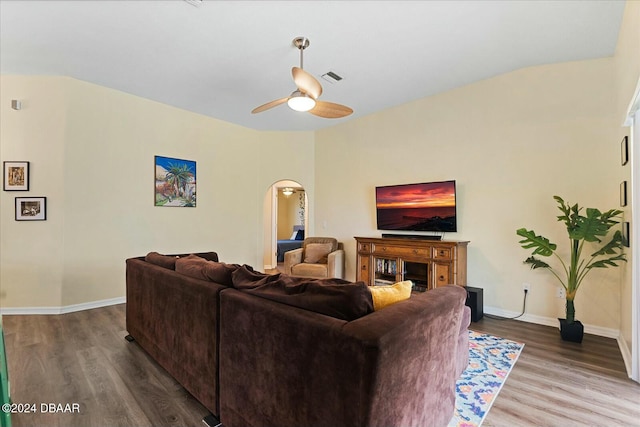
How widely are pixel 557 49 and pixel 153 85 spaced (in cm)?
491

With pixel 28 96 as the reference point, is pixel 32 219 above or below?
below

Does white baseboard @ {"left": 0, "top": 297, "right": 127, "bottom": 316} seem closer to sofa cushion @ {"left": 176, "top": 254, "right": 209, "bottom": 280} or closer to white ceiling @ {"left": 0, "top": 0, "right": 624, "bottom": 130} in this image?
sofa cushion @ {"left": 176, "top": 254, "right": 209, "bottom": 280}

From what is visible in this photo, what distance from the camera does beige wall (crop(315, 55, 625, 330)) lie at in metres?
3.19

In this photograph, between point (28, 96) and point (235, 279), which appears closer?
point (235, 279)

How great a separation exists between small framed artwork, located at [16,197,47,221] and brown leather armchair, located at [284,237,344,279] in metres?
3.37

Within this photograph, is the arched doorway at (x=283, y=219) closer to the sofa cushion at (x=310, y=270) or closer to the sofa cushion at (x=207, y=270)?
the sofa cushion at (x=310, y=270)

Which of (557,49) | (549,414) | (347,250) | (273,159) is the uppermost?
(557,49)

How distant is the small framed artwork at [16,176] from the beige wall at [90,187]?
0.26ft

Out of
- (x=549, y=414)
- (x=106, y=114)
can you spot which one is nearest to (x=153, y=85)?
(x=106, y=114)

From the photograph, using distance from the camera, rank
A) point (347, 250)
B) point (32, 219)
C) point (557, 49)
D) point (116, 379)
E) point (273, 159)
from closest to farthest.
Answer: point (116, 379)
point (557, 49)
point (32, 219)
point (347, 250)
point (273, 159)

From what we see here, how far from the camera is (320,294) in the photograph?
142 centimetres

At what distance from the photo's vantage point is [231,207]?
5.73 metres

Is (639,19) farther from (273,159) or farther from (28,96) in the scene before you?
(28,96)

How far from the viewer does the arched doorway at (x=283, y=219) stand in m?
7.27
